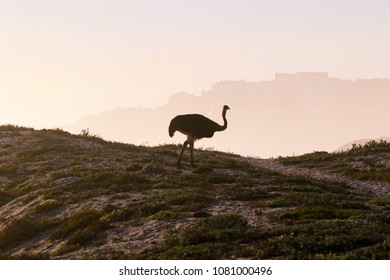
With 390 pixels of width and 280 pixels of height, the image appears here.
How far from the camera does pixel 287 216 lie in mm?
22562

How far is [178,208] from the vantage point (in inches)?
997

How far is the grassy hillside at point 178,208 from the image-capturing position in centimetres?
1875

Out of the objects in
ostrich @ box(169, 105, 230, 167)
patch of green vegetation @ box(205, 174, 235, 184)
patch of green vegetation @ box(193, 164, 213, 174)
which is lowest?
patch of green vegetation @ box(205, 174, 235, 184)

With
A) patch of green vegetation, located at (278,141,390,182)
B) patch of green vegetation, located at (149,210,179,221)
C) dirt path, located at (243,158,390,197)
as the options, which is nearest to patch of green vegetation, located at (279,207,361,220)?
patch of green vegetation, located at (149,210,179,221)

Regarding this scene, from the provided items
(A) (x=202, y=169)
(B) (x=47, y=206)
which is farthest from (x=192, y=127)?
(B) (x=47, y=206)

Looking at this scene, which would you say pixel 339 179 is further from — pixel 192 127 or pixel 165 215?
pixel 165 215

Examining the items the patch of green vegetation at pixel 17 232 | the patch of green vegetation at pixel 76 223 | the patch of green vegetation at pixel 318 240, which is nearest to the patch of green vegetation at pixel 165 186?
the patch of green vegetation at pixel 76 223

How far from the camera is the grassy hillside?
1875 cm

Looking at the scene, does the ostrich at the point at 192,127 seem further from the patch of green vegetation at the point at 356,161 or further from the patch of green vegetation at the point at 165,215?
the patch of green vegetation at the point at 165,215

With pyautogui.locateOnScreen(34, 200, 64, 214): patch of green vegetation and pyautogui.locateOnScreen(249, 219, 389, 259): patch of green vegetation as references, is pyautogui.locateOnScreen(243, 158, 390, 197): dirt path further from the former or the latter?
pyautogui.locateOnScreen(34, 200, 64, 214): patch of green vegetation
